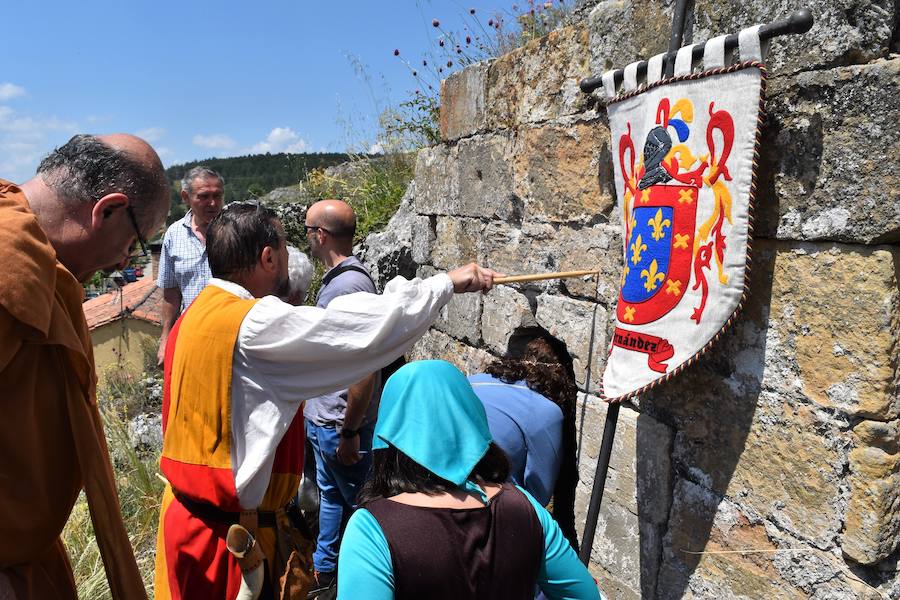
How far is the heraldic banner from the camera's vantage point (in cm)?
183

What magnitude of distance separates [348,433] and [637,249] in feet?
5.79

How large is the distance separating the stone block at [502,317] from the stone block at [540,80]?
85 centimetres

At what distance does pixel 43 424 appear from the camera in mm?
1573

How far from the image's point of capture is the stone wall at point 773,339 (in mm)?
1640

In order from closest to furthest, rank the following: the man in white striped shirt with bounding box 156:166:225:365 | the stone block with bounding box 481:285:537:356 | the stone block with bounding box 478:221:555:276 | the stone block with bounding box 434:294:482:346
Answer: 1. the stone block with bounding box 478:221:555:276
2. the stone block with bounding box 481:285:537:356
3. the stone block with bounding box 434:294:482:346
4. the man in white striped shirt with bounding box 156:166:225:365

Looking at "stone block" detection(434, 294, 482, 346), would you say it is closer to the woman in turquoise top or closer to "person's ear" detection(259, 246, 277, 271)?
"person's ear" detection(259, 246, 277, 271)

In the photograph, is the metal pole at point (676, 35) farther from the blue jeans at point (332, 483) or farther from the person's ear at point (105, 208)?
the blue jeans at point (332, 483)

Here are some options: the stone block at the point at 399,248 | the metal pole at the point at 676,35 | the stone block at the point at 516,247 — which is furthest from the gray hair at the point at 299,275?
the metal pole at the point at 676,35

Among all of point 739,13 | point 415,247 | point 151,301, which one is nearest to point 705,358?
point 739,13

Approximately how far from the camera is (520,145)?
10.2 ft

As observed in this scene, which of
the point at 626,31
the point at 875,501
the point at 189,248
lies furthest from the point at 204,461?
the point at 189,248

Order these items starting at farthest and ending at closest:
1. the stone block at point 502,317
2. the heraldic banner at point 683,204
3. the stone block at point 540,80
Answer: the stone block at point 502,317, the stone block at point 540,80, the heraldic banner at point 683,204

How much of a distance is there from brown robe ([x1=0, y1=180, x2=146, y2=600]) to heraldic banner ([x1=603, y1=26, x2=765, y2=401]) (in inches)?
62.5

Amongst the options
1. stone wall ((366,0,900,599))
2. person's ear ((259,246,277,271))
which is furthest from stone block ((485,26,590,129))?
person's ear ((259,246,277,271))
